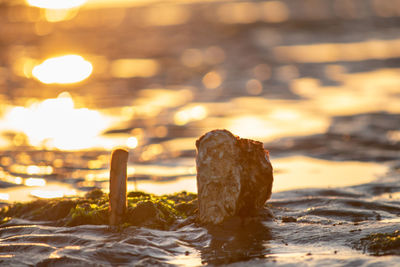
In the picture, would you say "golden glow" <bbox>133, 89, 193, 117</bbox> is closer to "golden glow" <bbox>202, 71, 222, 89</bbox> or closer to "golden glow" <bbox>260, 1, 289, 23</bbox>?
"golden glow" <bbox>202, 71, 222, 89</bbox>

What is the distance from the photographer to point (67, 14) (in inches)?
1570

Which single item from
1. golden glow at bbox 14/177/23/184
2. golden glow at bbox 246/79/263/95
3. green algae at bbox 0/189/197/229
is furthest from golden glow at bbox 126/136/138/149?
golden glow at bbox 246/79/263/95

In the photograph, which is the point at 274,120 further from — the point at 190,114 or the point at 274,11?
the point at 274,11

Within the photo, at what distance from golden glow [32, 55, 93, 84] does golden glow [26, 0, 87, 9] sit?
814 inches

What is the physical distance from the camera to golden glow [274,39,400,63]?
21812 mm

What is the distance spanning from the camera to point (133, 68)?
21.3 m

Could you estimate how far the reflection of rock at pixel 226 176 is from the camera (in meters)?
6.00

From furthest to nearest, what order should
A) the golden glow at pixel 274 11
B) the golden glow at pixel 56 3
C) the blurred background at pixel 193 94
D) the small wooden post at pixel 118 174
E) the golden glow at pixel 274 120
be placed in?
the golden glow at pixel 56 3 → the golden glow at pixel 274 11 → the golden glow at pixel 274 120 → the blurred background at pixel 193 94 → the small wooden post at pixel 118 174

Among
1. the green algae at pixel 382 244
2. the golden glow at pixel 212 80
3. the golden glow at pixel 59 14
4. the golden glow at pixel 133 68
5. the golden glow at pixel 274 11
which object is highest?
the golden glow at pixel 59 14

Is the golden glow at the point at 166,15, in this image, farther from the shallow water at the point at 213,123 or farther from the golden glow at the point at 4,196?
the golden glow at the point at 4,196

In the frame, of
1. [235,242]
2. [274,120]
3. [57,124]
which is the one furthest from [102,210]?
[57,124]

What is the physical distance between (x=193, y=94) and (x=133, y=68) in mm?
4897

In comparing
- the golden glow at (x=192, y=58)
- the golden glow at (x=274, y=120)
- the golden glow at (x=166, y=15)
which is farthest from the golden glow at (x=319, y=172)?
the golden glow at (x=166, y=15)

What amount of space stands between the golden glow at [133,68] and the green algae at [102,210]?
12.9m
